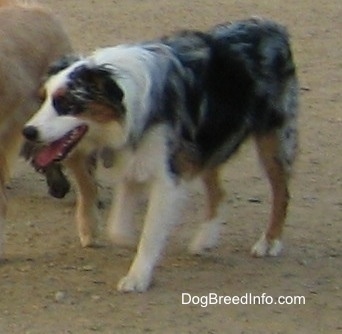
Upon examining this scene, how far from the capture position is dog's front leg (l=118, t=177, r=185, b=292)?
617cm

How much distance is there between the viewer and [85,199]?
277 inches

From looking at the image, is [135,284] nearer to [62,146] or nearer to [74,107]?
[62,146]

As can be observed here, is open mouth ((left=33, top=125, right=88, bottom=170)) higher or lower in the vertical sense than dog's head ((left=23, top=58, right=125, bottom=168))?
lower

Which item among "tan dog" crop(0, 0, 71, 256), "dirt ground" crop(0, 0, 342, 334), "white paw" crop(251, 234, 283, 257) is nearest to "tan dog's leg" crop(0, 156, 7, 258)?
"tan dog" crop(0, 0, 71, 256)

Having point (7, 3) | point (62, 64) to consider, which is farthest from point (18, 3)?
point (62, 64)

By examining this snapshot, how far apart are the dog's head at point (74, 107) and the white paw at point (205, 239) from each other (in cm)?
120

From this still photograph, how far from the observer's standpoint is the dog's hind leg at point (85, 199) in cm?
697

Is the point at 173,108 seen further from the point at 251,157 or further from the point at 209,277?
the point at 251,157

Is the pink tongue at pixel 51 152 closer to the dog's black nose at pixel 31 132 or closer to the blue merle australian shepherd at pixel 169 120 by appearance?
the blue merle australian shepherd at pixel 169 120

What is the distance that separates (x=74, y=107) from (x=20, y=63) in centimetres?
102

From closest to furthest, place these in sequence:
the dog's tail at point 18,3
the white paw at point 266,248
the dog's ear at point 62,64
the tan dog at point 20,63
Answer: the dog's ear at point 62,64
the tan dog at point 20,63
the white paw at point 266,248
the dog's tail at point 18,3

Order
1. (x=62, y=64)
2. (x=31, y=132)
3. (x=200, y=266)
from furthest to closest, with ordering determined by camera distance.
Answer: (x=200, y=266), (x=62, y=64), (x=31, y=132)

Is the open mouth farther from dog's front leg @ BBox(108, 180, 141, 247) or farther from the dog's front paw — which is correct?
the dog's front paw

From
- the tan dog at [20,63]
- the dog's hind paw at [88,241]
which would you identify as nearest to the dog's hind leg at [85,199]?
the dog's hind paw at [88,241]
